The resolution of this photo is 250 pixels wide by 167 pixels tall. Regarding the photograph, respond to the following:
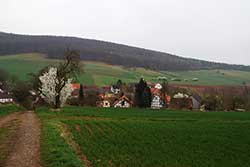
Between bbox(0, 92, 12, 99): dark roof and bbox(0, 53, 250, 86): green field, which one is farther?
bbox(0, 53, 250, 86): green field

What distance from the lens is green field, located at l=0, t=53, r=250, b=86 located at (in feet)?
486

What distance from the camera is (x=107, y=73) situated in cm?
16138

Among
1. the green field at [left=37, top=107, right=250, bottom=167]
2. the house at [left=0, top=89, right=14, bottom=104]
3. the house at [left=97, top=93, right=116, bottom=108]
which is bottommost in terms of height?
the house at [left=97, top=93, right=116, bottom=108]

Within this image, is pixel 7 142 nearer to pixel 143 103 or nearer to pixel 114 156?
pixel 114 156

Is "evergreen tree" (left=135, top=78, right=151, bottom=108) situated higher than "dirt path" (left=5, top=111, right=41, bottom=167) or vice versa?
"dirt path" (left=5, top=111, right=41, bottom=167)

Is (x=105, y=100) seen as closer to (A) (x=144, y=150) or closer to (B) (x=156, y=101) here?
(B) (x=156, y=101)

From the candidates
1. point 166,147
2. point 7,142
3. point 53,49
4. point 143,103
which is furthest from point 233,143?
point 53,49

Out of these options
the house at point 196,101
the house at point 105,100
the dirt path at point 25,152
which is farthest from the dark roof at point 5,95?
the dirt path at point 25,152

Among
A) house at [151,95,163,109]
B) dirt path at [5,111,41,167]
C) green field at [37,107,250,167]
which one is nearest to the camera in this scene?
dirt path at [5,111,41,167]

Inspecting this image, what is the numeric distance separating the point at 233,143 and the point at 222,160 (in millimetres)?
8519

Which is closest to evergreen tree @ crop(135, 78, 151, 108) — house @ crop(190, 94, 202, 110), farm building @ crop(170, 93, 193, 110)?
farm building @ crop(170, 93, 193, 110)

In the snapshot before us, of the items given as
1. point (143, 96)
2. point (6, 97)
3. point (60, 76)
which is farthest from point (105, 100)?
point (60, 76)

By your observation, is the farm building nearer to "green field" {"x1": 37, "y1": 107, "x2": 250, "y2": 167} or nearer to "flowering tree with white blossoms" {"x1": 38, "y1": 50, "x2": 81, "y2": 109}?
"flowering tree with white blossoms" {"x1": 38, "y1": 50, "x2": 81, "y2": 109}

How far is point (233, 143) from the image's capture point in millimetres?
32281
